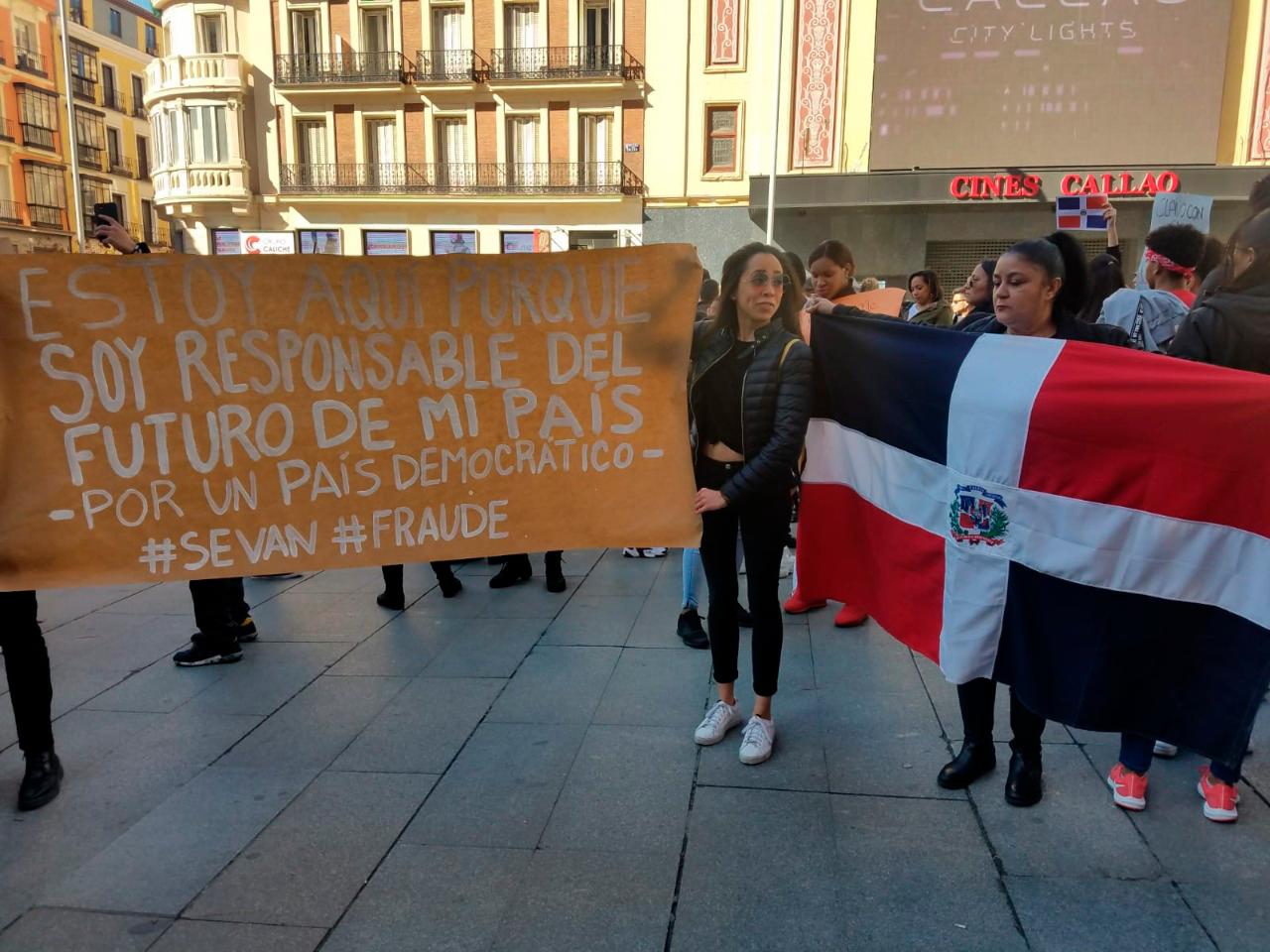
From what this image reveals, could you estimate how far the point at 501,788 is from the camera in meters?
3.10

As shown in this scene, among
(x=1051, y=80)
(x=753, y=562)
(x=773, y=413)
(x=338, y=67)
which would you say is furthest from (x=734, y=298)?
(x=338, y=67)

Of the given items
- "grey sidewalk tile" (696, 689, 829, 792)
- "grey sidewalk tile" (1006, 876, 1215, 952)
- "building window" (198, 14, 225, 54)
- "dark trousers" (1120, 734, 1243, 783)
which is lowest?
"grey sidewalk tile" (696, 689, 829, 792)

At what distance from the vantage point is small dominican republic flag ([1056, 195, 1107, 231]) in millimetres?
5457

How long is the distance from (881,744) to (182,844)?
258 centimetres

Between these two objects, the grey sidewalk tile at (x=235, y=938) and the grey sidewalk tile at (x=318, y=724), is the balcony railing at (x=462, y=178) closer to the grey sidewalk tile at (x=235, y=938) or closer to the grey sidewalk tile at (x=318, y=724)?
the grey sidewalk tile at (x=318, y=724)

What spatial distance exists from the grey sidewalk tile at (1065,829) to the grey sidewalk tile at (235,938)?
2095mm

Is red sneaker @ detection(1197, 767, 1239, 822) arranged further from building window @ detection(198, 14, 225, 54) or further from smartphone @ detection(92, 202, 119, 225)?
building window @ detection(198, 14, 225, 54)

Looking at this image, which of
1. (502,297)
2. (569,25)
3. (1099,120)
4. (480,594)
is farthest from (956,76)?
(502,297)

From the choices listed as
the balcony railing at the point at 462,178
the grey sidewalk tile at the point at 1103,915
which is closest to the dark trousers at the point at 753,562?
the grey sidewalk tile at the point at 1103,915

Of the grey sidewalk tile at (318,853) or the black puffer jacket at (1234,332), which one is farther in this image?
the black puffer jacket at (1234,332)

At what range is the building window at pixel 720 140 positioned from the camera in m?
23.9

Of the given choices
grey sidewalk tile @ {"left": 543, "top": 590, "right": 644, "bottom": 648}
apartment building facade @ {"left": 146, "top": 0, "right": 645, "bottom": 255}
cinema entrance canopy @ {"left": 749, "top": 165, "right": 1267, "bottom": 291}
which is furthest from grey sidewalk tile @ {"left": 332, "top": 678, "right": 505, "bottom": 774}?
apartment building facade @ {"left": 146, "top": 0, "right": 645, "bottom": 255}

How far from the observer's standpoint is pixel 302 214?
92.3ft

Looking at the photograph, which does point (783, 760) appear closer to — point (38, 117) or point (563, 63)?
point (563, 63)
